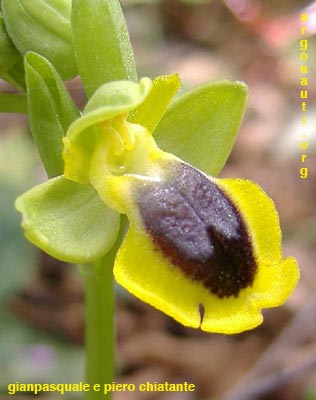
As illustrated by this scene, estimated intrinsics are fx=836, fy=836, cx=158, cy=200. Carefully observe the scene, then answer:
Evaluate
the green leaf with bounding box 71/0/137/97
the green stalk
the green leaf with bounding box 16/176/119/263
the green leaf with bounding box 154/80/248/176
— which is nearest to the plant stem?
the green stalk

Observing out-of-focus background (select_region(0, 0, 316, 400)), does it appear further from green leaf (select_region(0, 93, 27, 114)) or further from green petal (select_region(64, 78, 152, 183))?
green petal (select_region(64, 78, 152, 183))

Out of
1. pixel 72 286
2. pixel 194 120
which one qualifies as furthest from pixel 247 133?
pixel 194 120

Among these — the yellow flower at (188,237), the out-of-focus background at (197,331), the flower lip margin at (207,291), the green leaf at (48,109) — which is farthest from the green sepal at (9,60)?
the out-of-focus background at (197,331)

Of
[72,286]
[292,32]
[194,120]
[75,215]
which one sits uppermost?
[292,32]

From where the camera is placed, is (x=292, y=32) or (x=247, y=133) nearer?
(x=292, y=32)

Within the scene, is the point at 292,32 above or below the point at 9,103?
above

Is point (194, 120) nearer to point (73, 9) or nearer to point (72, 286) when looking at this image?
point (73, 9)
